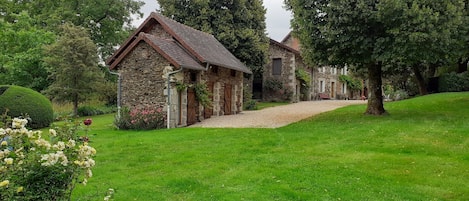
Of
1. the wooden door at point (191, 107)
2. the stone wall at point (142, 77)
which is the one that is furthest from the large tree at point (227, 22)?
the stone wall at point (142, 77)

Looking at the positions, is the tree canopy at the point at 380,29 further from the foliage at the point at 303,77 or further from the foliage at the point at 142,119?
the foliage at the point at 303,77

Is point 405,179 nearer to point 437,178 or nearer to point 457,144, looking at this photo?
point 437,178

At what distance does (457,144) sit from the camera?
10.1 metres

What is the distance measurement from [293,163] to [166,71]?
9.18 m

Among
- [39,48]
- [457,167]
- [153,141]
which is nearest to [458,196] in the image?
[457,167]

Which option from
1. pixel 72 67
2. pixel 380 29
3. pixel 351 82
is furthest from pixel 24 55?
pixel 351 82

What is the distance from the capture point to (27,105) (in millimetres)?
18125

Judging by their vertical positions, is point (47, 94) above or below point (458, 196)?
above

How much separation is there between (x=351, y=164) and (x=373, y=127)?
17.2 ft

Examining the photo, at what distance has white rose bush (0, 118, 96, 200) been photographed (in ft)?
12.1

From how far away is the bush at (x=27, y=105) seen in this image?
17.7 m

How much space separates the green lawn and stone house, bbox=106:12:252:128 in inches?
115

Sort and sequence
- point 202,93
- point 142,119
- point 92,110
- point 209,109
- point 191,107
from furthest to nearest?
point 92,110, point 209,109, point 202,93, point 191,107, point 142,119

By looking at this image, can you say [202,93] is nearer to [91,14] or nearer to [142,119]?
[142,119]
